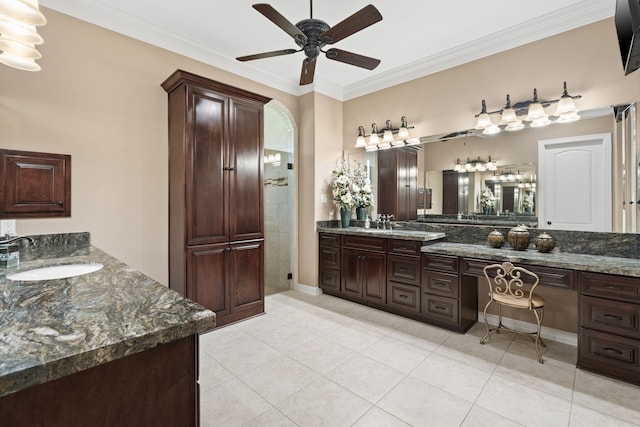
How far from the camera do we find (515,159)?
3.18 meters

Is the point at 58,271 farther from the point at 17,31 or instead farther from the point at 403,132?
the point at 403,132

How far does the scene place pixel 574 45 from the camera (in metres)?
2.77

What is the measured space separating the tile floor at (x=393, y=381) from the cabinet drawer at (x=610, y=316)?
389 mm

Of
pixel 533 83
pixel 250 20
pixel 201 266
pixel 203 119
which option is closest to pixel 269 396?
pixel 201 266

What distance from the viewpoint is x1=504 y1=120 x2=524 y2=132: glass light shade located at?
306 cm

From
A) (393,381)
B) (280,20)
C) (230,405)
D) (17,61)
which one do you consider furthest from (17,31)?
(393,381)

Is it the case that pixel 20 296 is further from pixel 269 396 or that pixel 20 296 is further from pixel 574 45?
pixel 574 45

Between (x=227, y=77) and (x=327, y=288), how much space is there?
3.12 metres

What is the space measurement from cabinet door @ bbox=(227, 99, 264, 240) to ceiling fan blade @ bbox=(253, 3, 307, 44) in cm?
127

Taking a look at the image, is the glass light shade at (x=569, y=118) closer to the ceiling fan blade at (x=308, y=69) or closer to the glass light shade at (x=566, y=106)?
the glass light shade at (x=566, y=106)

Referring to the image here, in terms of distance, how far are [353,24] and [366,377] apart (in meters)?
2.58

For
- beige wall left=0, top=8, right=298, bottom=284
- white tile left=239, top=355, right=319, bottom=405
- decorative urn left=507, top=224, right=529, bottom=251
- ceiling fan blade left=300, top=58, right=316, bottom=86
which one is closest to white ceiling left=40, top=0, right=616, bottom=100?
beige wall left=0, top=8, right=298, bottom=284

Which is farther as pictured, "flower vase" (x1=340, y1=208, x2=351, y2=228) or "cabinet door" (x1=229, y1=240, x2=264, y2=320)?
"flower vase" (x1=340, y1=208, x2=351, y2=228)

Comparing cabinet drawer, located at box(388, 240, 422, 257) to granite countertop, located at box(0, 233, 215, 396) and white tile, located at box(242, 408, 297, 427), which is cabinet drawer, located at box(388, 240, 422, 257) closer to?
white tile, located at box(242, 408, 297, 427)
